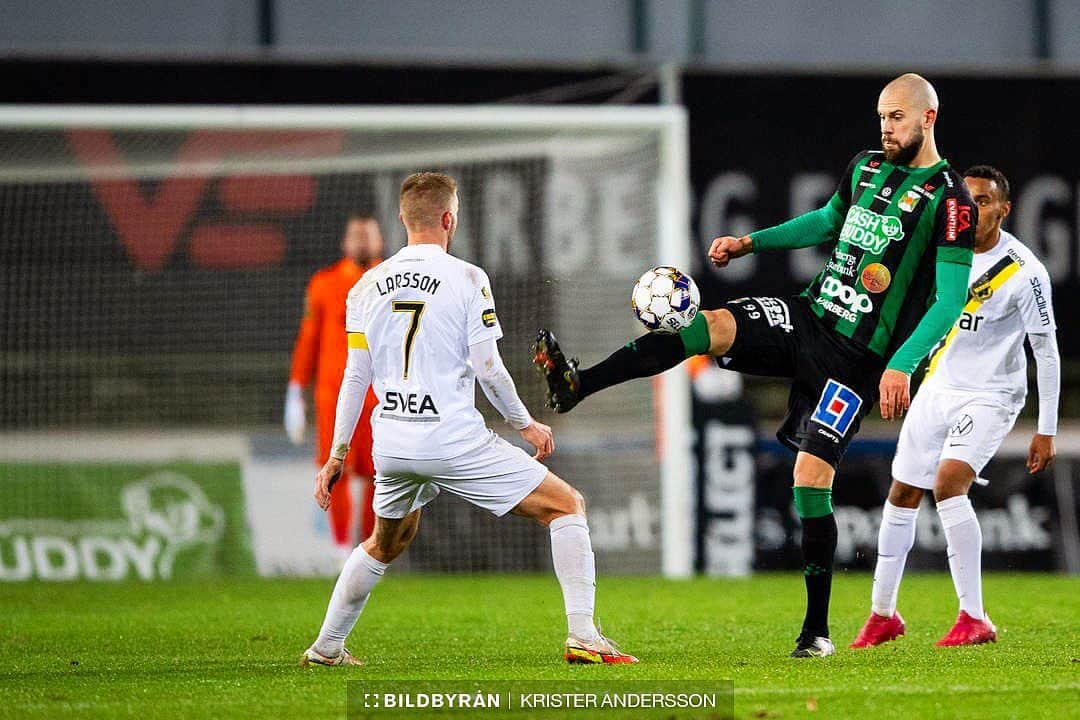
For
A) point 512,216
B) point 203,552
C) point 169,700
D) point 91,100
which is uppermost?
point 91,100

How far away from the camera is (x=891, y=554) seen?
7004 mm

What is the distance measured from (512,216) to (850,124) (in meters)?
2.95

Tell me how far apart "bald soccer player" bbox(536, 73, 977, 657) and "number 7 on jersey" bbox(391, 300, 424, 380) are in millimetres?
561

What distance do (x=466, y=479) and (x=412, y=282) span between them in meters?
0.72

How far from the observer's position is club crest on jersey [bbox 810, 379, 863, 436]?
614 cm

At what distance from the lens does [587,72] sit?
13.6m

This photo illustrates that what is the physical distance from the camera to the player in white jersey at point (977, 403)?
23.1ft

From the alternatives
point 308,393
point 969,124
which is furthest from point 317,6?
point 969,124

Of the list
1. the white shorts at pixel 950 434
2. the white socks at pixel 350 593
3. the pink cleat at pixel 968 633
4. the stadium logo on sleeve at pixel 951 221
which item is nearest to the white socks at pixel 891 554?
the white shorts at pixel 950 434

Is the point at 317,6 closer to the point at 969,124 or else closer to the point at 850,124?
the point at 850,124

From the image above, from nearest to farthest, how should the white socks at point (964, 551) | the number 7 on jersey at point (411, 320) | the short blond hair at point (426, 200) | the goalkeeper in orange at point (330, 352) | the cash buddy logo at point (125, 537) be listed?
1. the number 7 on jersey at point (411, 320)
2. the short blond hair at point (426, 200)
3. the white socks at point (964, 551)
4. the goalkeeper in orange at point (330, 352)
5. the cash buddy logo at point (125, 537)

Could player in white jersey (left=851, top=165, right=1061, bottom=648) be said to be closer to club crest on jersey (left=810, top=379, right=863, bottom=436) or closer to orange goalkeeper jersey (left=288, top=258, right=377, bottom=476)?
club crest on jersey (left=810, top=379, right=863, bottom=436)

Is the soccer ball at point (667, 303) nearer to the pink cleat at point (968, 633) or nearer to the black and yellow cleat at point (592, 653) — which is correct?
the black and yellow cleat at point (592, 653)

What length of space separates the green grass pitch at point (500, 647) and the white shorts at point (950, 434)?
750 millimetres
